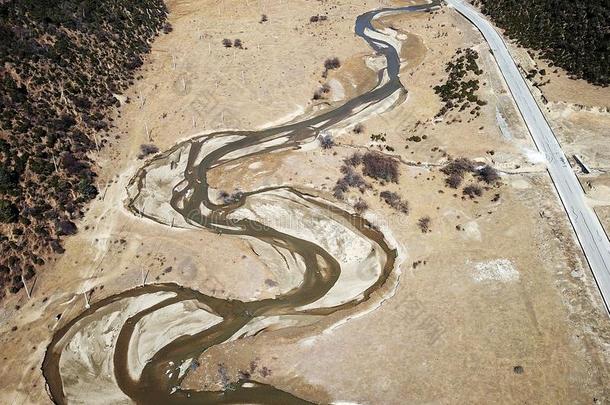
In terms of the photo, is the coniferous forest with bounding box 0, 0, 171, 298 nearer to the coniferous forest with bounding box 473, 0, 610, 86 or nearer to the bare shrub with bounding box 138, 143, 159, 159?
the bare shrub with bounding box 138, 143, 159, 159

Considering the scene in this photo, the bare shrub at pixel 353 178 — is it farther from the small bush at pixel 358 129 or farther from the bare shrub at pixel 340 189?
the small bush at pixel 358 129

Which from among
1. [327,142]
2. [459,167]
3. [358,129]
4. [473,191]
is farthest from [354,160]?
[473,191]

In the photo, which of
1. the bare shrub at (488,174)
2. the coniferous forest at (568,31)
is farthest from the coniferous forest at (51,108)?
the coniferous forest at (568,31)

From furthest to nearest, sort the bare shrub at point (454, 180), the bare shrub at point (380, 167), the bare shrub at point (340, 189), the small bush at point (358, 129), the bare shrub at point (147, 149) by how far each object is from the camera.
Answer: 1. the small bush at point (358, 129)
2. the bare shrub at point (147, 149)
3. the bare shrub at point (380, 167)
4. the bare shrub at point (340, 189)
5. the bare shrub at point (454, 180)

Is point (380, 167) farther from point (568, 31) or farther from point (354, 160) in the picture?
point (568, 31)

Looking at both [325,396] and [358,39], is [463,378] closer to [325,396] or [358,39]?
[325,396]

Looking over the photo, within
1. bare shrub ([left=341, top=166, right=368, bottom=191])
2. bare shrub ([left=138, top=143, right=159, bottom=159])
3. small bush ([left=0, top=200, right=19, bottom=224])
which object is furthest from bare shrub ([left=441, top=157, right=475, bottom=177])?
small bush ([left=0, top=200, right=19, bottom=224])
